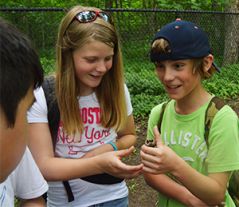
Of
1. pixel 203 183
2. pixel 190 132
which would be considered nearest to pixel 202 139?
pixel 190 132

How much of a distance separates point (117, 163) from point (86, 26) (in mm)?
728

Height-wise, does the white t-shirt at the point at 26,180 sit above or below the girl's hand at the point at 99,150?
above

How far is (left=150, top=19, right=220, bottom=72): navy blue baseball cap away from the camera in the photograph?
1.96m

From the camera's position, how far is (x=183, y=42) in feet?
6.43

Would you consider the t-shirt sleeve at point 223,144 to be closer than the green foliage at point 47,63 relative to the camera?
Yes

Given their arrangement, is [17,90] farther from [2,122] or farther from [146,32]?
[146,32]

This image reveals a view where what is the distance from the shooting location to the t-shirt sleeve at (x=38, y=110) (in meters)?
1.95

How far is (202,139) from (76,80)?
733 millimetres

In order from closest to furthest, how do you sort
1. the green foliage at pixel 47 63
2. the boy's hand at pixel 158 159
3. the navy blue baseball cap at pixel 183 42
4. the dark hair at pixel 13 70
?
the dark hair at pixel 13 70 < the boy's hand at pixel 158 159 < the navy blue baseball cap at pixel 183 42 < the green foliage at pixel 47 63

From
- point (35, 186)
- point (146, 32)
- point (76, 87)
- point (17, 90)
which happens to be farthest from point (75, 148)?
point (146, 32)

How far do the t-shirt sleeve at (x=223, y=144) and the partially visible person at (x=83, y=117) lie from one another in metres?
0.39

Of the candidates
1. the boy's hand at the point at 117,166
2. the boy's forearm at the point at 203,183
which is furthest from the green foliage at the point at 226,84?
the boy's hand at the point at 117,166

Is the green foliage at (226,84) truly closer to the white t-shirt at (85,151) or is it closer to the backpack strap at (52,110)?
the white t-shirt at (85,151)

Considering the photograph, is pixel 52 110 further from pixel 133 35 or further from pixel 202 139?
pixel 133 35
